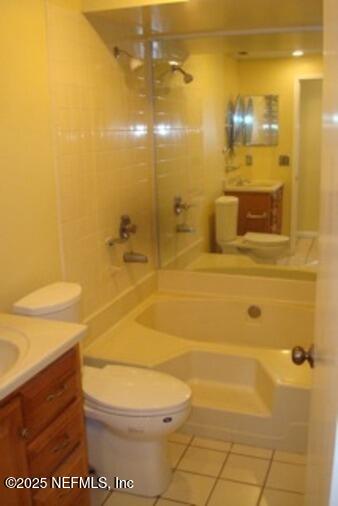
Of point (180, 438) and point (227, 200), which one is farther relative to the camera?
point (227, 200)

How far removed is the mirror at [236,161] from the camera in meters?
3.25

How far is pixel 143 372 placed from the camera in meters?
2.24

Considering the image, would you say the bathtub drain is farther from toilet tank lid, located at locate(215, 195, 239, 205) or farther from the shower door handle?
toilet tank lid, located at locate(215, 195, 239, 205)

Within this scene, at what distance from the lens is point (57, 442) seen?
5.48ft

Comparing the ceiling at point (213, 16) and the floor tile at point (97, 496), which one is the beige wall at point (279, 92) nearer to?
the ceiling at point (213, 16)

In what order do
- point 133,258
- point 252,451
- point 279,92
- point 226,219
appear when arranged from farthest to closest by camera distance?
point 226,219 < point 279,92 < point 133,258 < point 252,451

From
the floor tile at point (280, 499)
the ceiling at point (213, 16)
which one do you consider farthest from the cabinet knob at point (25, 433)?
the ceiling at point (213, 16)

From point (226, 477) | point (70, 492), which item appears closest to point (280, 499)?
point (226, 477)

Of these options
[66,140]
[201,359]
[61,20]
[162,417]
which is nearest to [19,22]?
[61,20]

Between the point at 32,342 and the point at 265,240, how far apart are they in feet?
7.10

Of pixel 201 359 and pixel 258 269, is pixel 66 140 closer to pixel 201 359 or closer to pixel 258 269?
pixel 201 359

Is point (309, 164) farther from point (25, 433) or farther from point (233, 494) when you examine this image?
point (25, 433)

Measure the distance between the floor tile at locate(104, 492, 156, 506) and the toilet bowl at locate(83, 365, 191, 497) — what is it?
0.08ft

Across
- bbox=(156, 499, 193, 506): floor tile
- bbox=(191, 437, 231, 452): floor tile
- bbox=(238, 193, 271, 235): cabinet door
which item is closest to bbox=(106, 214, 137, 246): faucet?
bbox=(238, 193, 271, 235): cabinet door
